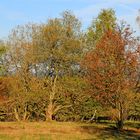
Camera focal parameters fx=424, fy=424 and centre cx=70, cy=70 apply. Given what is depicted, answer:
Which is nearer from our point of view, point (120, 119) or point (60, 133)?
point (60, 133)

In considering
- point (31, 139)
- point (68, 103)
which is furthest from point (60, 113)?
point (31, 139)

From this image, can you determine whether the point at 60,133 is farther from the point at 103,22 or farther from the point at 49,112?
the point at 103,22

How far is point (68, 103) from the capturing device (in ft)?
184

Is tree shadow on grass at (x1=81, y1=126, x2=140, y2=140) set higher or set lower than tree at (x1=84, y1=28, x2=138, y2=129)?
lower

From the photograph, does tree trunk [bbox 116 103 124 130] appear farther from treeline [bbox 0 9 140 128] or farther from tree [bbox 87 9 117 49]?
tree [bbox 87 9 117 49]

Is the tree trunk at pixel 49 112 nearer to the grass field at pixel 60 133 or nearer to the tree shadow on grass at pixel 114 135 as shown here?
the grass field at pixel 60 133

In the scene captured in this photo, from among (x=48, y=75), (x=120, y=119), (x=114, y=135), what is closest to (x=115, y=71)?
(x=120, y=119)

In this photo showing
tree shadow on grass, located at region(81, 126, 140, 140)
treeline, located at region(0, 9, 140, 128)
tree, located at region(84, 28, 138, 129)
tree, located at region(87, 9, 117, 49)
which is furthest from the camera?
tree, located at region(87, 9, 117, 49)

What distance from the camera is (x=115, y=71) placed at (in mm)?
39312

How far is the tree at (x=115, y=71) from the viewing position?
3900 centimetres

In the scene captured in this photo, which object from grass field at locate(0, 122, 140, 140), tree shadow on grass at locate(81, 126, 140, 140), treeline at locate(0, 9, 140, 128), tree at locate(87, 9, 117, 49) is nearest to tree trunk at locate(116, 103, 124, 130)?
grass field at locate(0, 122, 140, 140)

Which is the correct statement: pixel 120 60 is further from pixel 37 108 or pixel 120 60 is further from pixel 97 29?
pixel 97 29

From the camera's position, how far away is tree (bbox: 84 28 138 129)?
39000 mm

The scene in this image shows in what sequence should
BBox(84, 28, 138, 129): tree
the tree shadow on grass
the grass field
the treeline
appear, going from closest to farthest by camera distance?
the grass field, the tree shadow on grass, BBox(84, 28, 138, 129): tree, the treeline
